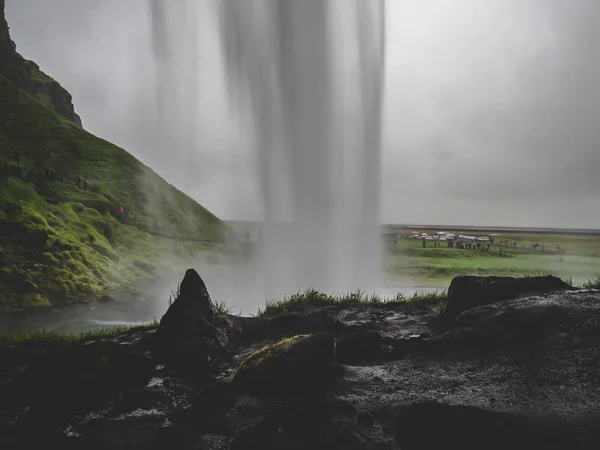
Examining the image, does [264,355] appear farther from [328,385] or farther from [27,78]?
[27,78]

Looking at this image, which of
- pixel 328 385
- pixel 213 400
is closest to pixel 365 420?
pixel 328 385

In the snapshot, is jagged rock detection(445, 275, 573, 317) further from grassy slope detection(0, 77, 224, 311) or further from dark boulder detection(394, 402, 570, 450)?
grassy slope detection(0, 77, 224, 311)

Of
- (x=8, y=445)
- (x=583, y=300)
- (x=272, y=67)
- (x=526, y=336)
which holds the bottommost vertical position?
(x=8, y=445)

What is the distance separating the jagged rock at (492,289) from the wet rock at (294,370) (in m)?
5.06

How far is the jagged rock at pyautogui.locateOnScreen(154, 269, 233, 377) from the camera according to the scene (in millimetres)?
8641

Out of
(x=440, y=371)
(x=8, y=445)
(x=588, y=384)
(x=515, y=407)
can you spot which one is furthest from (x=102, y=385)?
(x=588, y=384)

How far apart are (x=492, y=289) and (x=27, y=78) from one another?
136m

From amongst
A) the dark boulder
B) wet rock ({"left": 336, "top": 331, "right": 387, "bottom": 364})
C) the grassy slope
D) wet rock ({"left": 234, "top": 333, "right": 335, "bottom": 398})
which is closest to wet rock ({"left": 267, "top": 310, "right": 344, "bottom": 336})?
wet rock ({"left": 336, "top": 331, "right": 387, "bottom": 364})

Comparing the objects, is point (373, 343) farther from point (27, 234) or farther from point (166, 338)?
point (27, 234)

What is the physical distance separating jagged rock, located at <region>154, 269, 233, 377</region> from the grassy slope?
2258 centimetres

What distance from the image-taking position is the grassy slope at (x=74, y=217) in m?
28.8

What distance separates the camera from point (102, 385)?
778cm

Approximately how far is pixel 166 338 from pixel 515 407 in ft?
27.1

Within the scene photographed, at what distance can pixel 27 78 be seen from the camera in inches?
4070
